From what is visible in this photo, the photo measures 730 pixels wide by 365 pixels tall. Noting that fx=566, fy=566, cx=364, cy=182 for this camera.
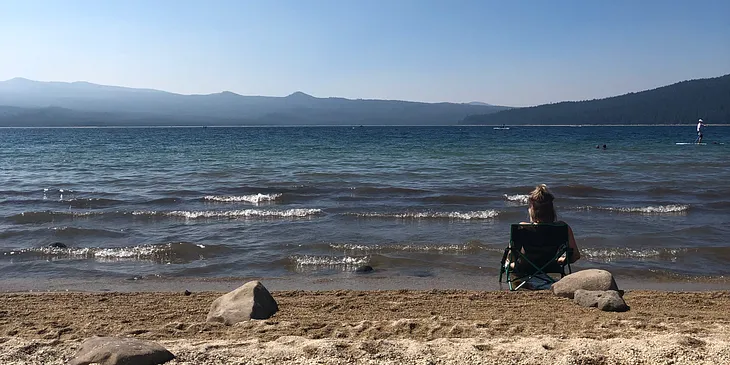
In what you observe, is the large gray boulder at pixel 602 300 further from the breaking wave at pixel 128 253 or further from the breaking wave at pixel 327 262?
the breaking wave at pixel 128 253

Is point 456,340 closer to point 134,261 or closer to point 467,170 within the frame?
point 134,261

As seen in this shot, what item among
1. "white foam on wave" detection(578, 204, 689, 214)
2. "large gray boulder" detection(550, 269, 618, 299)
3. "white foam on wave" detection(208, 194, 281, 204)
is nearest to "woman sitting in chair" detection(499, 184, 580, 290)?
"large gray boulder" detection(550, 269, 618, 299)

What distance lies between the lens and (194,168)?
83.6 ft

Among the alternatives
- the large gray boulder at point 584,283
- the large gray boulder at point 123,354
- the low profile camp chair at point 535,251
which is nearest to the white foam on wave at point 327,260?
the low profile camp chair at point 535,251

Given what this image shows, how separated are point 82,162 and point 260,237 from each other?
22.6 meters

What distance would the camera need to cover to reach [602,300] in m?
5.73

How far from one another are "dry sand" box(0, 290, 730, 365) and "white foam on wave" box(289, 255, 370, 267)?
1890 millimetres

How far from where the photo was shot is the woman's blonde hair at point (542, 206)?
22.0 feet

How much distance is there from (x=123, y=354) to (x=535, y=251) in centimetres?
468

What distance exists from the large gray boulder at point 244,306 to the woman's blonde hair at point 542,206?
3.23m

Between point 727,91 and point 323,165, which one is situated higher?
point 727,91

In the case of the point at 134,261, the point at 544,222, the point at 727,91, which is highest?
the point at 727,91

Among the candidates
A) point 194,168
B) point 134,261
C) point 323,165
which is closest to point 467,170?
point 323,165

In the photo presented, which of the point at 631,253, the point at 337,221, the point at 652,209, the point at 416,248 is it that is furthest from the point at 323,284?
the point at 652,209
